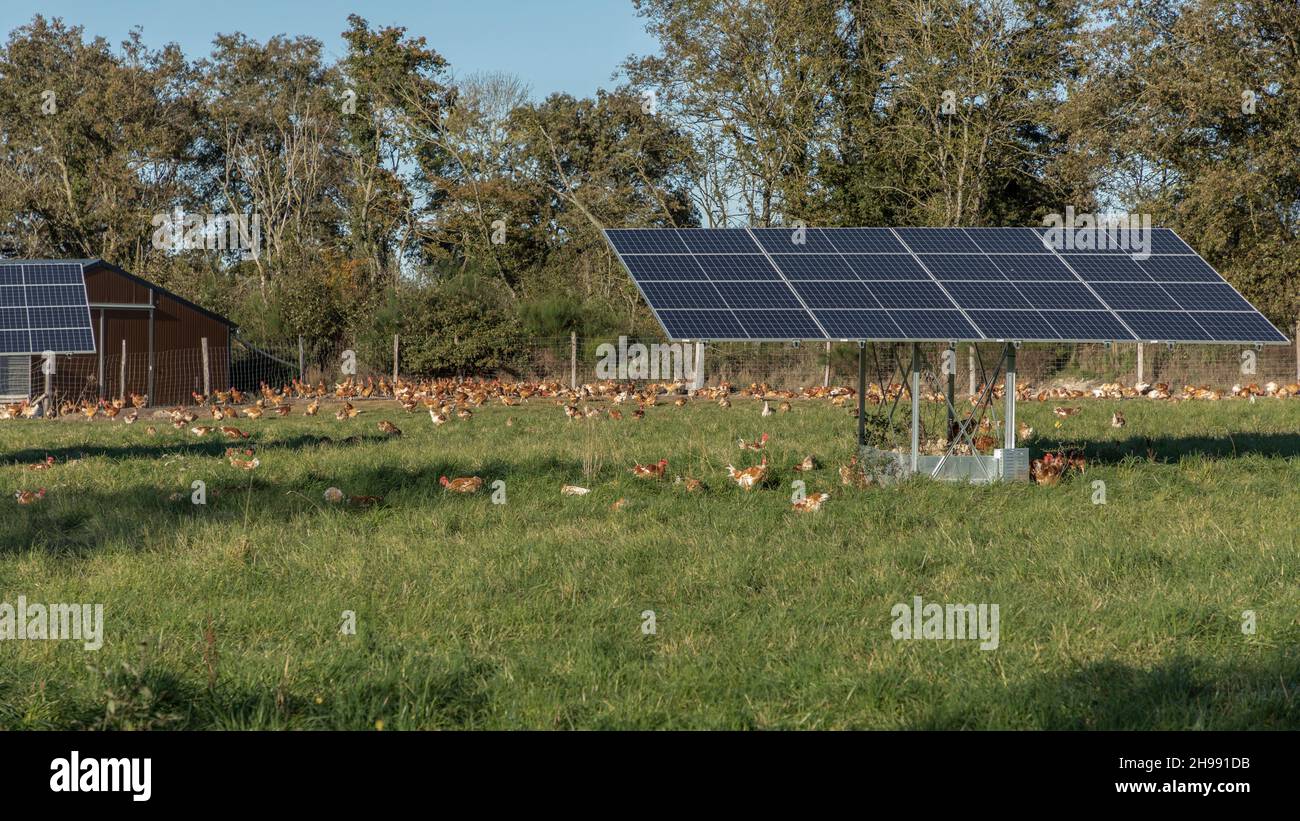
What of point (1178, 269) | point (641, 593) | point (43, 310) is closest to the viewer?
point (641, 593)

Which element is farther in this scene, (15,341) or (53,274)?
(53,274)

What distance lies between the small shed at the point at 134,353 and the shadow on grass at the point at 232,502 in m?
16.5

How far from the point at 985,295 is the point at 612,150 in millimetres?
31967

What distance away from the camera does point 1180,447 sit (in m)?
16.0

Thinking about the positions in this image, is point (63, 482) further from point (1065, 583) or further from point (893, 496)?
point (1065, 583)

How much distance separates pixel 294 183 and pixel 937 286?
38.9 meters

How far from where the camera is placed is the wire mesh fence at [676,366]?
31.1 meters

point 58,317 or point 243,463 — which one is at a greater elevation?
point 58,317

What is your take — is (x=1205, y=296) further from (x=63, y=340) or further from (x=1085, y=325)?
(x=63, y=340)

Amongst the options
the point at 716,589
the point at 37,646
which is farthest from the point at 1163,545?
the point at 37,646

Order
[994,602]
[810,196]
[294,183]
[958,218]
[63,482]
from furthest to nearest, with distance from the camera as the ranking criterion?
[294,183] → [810,196] → [958,218] → [63,482] → [994,602]

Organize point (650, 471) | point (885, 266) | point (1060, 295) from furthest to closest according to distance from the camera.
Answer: point (885, 266) → point (1060, 295) → point (650, 471)

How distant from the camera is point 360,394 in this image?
29.1 metres

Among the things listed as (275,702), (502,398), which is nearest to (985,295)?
(275,702)
